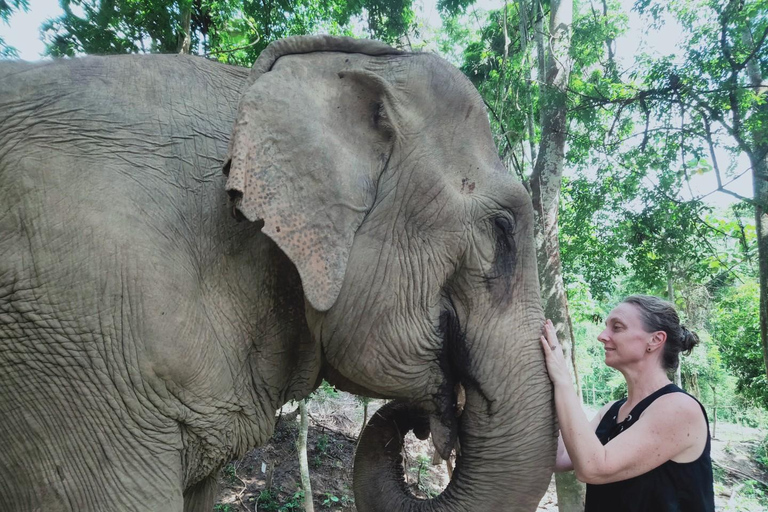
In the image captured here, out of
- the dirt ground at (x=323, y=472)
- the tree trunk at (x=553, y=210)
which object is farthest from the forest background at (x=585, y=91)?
the dirt ground at (x=323, y=472)

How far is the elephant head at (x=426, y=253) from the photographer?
1855 millimetres

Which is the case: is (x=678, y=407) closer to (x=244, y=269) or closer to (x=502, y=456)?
(x=502, y=456)

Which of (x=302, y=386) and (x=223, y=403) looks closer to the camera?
(x=223, y=403)

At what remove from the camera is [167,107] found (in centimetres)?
189

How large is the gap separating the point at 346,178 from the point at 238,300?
→ 56 centimetres

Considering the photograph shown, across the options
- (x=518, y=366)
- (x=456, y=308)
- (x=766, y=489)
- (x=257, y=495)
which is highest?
(x=456, y=308)

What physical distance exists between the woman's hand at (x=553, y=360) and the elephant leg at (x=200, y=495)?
1.42 metres

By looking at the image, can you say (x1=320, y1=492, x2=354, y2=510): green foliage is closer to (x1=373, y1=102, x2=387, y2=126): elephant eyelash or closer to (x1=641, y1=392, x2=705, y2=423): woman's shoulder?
(x1=641, y1=392, x2=705, y2=423): woman's shoulder

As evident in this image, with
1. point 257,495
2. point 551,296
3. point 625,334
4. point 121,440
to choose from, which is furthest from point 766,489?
point 121,440

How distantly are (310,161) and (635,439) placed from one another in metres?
1.57

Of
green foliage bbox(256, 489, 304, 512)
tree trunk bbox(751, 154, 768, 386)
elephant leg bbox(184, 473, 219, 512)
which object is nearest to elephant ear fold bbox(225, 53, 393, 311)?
elephant leg bbox(184, 473, 219, 512)

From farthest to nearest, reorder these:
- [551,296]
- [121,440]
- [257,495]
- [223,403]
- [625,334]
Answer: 1. [257,495]
2. [551,296]
3. [625,334]
4. [223,403]
5. [121,440]

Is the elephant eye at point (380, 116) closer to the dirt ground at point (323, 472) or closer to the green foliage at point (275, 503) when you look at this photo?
the dirt ground at point (323, 472)

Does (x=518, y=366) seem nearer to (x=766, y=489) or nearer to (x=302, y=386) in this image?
(x=302, y=386)
